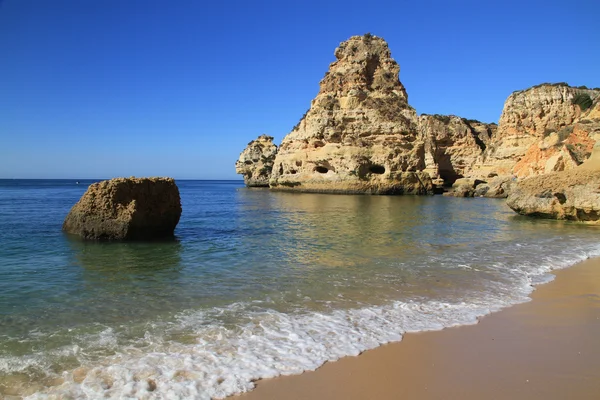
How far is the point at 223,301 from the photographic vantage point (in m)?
6.14

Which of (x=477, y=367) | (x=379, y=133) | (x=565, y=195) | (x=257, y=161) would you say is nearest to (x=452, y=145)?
(x=379, y=133)

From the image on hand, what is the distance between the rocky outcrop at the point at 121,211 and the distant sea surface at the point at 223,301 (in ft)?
2.00

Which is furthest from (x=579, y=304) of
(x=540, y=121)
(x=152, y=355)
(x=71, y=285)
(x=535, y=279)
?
(x=540, y=121)

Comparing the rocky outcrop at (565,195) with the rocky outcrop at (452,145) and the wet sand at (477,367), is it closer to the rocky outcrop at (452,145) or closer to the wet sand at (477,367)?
the wet sand at (477,367)

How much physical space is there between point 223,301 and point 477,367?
3.63m

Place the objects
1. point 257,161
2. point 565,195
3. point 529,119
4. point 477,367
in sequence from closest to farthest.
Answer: point 477,367, point 565,195, point 529,119, point 257,161

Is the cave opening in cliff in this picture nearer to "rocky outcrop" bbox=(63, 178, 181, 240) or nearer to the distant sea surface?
the distant sea surface

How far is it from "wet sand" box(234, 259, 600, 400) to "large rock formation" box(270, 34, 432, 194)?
1500 inches

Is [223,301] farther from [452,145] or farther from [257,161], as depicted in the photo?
[257,161]

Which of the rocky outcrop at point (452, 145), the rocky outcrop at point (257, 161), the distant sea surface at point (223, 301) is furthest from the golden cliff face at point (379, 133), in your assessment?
the distant sea surface at point (223, 301)

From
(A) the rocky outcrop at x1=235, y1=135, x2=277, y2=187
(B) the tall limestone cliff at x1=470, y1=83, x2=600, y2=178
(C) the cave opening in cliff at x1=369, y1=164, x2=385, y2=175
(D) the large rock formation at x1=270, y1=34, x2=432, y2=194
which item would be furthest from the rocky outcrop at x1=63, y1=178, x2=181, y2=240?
(A) the rocky outcrop at x1=235, y1=135, x2=277, y2=187

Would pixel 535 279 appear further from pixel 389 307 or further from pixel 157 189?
pixel 157 189

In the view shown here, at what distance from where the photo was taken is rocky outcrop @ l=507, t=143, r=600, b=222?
53.8 feet

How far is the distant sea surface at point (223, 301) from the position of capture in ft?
12.8
